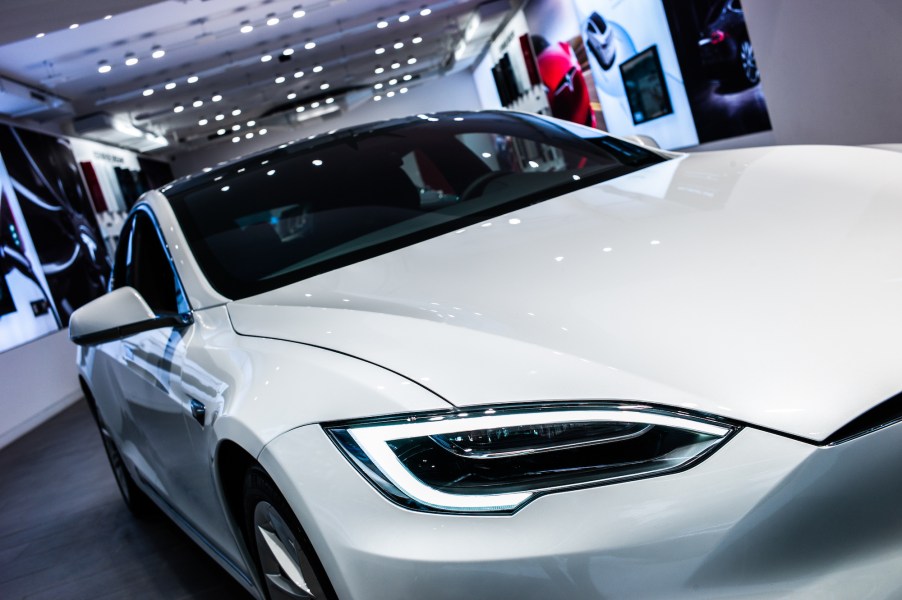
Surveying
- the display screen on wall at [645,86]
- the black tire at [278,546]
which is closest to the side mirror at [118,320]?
the black tire at [278,546]

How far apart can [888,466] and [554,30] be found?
53.4 ft

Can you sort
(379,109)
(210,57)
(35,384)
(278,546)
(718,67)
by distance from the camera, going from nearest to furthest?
(278,546) → (35,384) → (718,67) → (210,57) → (379,109)

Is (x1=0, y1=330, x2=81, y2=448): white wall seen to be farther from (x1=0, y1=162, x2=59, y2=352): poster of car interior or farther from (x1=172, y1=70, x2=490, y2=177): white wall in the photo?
(x1=172, y1=70, x2=490, y2=177): white wall

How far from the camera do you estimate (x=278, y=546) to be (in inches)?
64.0

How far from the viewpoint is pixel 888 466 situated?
1.06 meters

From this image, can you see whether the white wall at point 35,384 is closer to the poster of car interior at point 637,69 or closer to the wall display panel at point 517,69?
the poster of car interior at point 637,69

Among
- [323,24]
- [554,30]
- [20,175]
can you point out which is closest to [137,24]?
[20,175]

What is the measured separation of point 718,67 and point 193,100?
469 inches

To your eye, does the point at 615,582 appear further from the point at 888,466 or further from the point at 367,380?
the point at 367,380

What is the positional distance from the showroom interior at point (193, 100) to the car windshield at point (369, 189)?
1.52 ft

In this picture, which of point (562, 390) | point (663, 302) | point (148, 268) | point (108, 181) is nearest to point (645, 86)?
point (148, 268)

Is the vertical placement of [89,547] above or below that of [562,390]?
below

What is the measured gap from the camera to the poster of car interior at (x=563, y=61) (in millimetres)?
15508

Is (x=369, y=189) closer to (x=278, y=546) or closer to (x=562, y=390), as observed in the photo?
(x=278, y=546)
